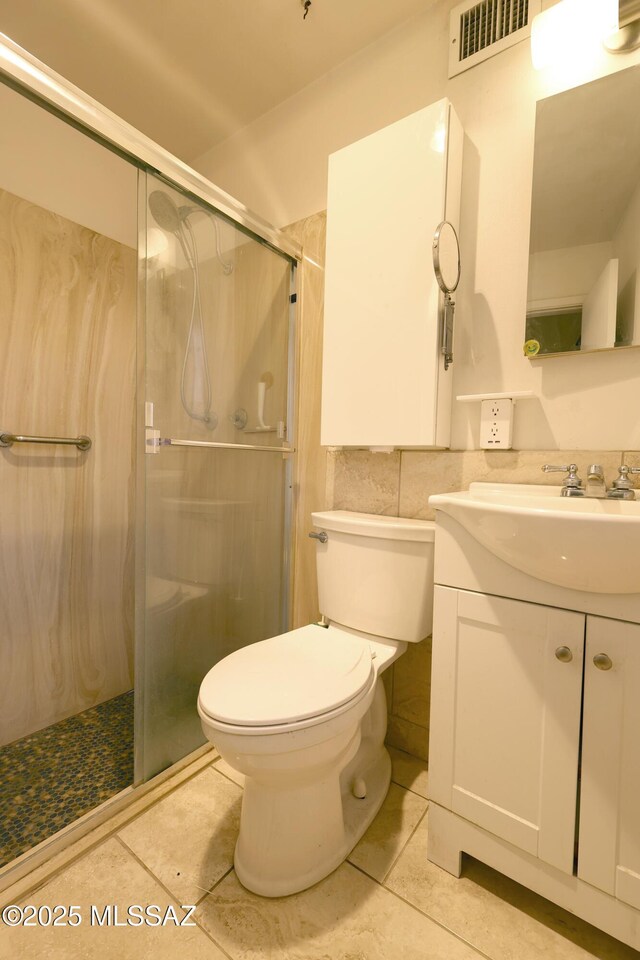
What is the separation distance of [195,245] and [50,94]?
448 millimetres

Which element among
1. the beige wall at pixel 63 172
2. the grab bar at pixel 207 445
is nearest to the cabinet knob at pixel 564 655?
the grab bar at pixel 207 445

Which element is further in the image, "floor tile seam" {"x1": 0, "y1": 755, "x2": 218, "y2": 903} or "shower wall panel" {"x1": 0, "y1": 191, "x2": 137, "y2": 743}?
"shower wall panel" {"x1": 0, "y1": 191, "x2": 137, "y2": 743}

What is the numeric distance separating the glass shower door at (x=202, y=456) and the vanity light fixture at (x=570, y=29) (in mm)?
936

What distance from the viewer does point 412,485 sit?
1347mm

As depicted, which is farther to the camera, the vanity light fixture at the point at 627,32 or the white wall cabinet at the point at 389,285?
the white wall cabinet at the point at 389,285

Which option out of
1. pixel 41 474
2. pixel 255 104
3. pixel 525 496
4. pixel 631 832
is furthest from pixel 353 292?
pixel 631 832

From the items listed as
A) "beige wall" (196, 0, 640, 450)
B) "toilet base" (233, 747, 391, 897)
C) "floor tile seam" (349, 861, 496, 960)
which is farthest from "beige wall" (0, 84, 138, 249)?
"floor tile seam" (349, 861, 496, 960)

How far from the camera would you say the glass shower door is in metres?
1.21

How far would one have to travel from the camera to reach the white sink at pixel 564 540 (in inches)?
26.2

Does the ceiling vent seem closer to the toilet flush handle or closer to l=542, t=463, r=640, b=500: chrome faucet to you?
l=542, t=463, r=640, b=500: chrome faucet

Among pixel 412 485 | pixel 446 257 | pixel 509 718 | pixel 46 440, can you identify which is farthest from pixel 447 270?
pixel 46 440

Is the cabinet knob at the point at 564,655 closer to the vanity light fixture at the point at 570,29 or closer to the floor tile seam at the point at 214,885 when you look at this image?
the floor tile seam at the point at 214,885

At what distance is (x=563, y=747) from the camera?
81 cm

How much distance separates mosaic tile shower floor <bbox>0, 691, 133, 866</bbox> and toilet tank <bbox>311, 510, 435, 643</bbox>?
831 millimetres
